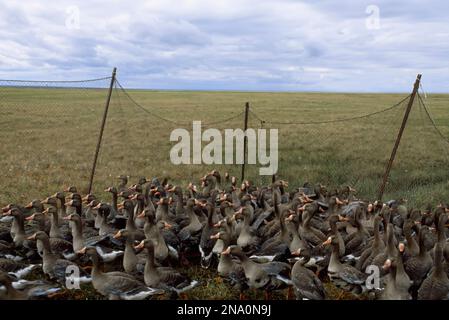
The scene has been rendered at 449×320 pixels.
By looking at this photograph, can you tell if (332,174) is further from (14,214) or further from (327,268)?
(14,214)

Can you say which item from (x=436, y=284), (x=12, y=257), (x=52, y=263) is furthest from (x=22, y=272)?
(x=436, y=284)

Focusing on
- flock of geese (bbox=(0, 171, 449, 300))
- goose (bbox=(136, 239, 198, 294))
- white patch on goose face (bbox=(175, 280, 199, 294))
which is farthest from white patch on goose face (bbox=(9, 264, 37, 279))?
white patch on goose face (bbox=(175, 280, 199, 294))

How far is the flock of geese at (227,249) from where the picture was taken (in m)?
8.08

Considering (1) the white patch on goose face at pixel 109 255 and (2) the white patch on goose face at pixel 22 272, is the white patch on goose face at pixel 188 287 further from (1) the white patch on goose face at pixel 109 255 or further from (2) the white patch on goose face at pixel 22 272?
(2) the white patch on goose face at pixel 22 272

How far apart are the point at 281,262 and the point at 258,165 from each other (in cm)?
1183

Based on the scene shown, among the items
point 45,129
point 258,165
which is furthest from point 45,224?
point 45,129

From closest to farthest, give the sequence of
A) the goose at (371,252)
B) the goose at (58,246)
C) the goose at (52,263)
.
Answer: the goose at (52,263) → the goose at (371,252) → the goose at (58,246)

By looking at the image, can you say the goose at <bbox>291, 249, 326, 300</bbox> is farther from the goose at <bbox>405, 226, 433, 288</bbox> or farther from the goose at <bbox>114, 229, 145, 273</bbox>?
the goose at <bbox>114, 229, 145, 273</bbox>

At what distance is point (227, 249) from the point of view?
8.80 meters

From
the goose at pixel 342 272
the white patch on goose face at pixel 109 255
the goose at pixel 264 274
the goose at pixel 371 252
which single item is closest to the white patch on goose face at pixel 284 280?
the goose at pixel 264 274

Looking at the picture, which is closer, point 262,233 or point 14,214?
point 14,214

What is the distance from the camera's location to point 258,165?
20672 mm

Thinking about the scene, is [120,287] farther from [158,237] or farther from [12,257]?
[12,257]

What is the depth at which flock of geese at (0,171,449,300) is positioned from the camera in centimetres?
808
